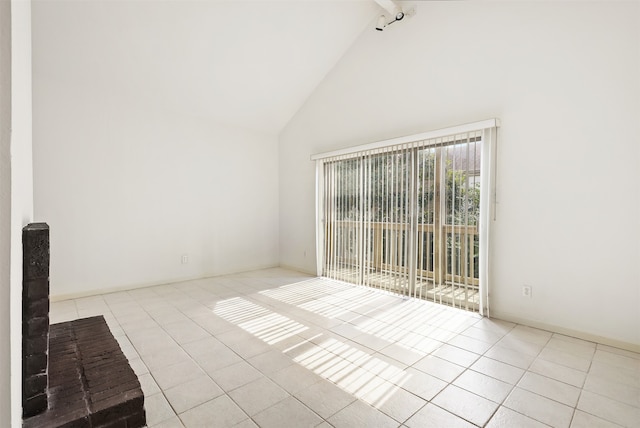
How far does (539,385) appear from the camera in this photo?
2.05 m

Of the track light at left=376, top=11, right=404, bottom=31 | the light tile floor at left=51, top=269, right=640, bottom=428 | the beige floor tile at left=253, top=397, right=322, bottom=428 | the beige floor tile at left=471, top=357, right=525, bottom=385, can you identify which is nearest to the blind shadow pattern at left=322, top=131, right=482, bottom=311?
the light tile floor at left=51, top=269, right=640, bottom=428

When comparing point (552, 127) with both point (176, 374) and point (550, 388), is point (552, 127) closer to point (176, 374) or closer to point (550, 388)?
point (550, 388)

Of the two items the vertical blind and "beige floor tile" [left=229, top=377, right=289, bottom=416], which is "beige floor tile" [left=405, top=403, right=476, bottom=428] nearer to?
"beige floor tile" [left=229, top=377, right=289, bottom=416]

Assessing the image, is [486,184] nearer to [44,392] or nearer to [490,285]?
[490,285]

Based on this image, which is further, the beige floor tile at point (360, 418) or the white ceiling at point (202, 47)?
the white ceiling at point (202, 47)

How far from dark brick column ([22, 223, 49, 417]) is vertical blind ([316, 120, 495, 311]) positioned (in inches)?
132

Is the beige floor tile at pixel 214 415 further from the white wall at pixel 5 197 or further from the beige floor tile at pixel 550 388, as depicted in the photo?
the beige floor tile at pixel 550 388

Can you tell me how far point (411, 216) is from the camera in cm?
379

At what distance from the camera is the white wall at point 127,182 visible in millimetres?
3686

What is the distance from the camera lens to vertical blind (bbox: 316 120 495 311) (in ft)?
10.9

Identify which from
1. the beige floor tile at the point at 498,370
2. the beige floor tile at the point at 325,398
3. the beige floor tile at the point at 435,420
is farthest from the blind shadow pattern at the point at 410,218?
the beige floor tile at the point at 325,398

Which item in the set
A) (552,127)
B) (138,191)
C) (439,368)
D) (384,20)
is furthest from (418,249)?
(138,191)

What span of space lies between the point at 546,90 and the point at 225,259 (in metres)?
4.79

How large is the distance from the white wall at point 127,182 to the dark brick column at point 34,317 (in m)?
2.99
